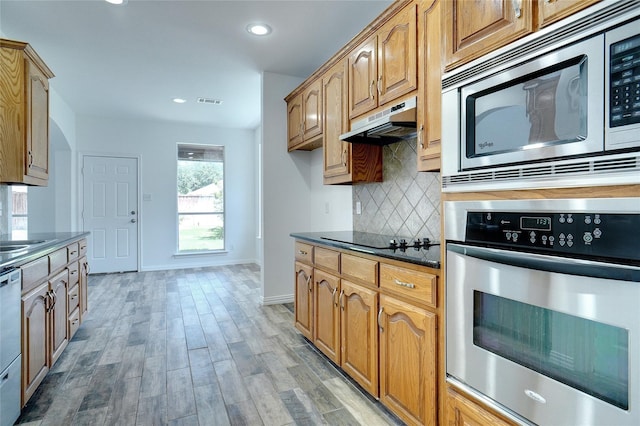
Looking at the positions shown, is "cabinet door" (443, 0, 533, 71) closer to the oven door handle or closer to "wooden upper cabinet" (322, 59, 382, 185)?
the oven door handle

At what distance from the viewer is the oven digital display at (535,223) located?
1047mm

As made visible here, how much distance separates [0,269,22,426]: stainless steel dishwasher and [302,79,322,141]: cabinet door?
2.49 m

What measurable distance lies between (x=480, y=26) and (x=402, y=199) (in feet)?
4.76

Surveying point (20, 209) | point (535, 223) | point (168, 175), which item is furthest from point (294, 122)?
point (20, 209)

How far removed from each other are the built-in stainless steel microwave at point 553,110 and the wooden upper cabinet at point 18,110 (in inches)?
122

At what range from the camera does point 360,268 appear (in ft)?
6.86

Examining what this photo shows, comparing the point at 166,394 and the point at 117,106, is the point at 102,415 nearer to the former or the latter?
the point at 166,394

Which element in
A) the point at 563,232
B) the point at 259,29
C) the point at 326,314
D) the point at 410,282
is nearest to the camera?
the point at 563,232

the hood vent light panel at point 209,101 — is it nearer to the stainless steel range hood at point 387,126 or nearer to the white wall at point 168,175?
the white wall at point 168,175

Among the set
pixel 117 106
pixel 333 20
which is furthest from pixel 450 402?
pixel 117 106

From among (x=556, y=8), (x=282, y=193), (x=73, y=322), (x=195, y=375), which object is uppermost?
(x=556, y=8)

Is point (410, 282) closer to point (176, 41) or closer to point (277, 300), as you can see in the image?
point (277, 300)

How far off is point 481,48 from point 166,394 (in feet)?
8.35

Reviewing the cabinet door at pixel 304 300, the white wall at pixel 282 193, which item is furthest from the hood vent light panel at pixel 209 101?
the cabinet door at pixel 304 300
